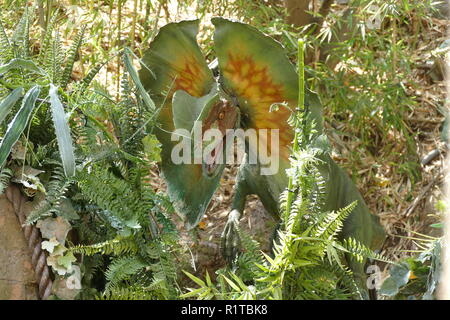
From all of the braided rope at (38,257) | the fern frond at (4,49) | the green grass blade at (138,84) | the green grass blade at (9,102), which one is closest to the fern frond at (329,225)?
the green grass blade at (138,84)

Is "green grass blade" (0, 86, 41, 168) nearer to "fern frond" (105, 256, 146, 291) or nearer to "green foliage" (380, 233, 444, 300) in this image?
"fern frond" (105, 256, 146, 291)

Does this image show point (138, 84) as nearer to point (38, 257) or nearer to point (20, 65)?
point (20, 65)

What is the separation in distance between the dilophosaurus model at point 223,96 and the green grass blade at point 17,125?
0.32 metres

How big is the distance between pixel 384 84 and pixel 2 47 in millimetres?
1217

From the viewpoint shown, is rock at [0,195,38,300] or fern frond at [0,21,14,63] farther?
fern frond at [0,21,14,63]

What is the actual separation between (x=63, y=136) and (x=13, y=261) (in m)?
0.30

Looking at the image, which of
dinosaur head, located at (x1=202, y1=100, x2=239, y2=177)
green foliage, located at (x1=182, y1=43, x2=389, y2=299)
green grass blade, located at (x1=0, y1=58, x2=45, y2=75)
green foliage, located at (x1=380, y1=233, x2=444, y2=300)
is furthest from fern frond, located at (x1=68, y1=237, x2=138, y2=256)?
green foliage, located at (x1=380, y1=233, x2=444, y2=300)

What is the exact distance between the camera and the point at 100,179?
65.8 inches

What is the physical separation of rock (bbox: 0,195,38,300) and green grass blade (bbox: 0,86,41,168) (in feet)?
0.53

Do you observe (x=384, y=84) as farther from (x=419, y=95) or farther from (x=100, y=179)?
(x=100, y=179)

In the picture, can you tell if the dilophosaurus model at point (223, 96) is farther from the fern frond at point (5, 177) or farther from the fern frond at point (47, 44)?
the fern frond at point (5, 177)

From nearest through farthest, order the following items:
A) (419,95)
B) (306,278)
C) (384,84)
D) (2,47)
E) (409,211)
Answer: (306,278), (2,47), (384,84), (409,211), (419,95)

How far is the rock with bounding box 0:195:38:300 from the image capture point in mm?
1628
